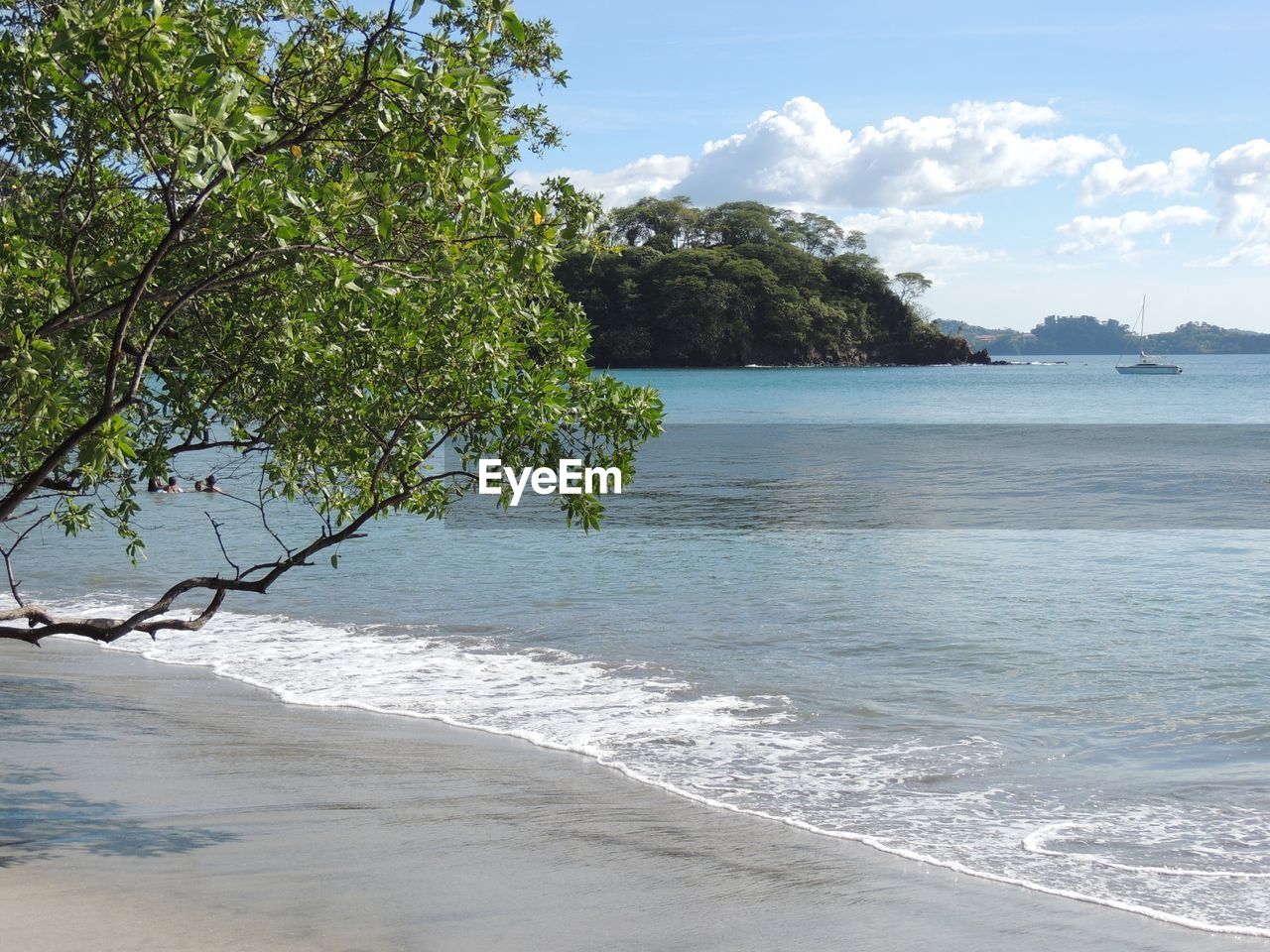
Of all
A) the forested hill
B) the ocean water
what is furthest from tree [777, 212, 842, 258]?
the ocean water

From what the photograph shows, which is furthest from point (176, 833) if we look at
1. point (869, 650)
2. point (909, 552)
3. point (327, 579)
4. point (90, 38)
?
point (909, 552)

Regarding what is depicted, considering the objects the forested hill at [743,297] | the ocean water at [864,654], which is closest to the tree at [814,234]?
the forested hill at [743,297]

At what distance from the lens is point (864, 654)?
13.8 meters

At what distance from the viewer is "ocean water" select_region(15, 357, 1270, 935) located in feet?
27.1

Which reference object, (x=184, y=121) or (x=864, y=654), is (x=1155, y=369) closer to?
(x=864, y=654)

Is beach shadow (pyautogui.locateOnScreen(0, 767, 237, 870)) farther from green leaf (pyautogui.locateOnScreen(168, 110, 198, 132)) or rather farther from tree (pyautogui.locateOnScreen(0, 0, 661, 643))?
green leaf (pyautogui.locateOnScreen(168, 110, 198, 132))

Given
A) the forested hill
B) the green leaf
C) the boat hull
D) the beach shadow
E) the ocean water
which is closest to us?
the green leaf

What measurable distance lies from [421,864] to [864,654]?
25.4 feet

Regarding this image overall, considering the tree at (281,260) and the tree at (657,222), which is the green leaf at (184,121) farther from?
the tree at (657,222)

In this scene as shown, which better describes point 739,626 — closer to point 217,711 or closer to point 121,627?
point 217,711

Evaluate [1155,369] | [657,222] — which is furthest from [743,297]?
[1155,369]

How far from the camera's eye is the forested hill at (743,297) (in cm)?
13388

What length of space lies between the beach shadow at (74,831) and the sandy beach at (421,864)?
2 centimetres

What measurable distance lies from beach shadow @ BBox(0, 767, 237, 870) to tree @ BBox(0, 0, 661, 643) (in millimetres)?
1218
